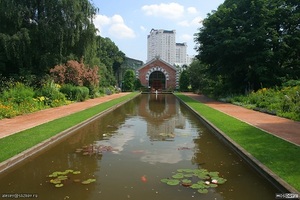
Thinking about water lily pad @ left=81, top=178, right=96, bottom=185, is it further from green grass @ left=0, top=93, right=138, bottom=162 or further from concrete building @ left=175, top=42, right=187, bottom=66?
concrete building @ left=175, top=42, right=187, bottom=66

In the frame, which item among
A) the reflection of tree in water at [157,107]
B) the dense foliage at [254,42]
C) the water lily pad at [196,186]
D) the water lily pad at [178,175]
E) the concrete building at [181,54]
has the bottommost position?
the water lily pad at [178,175]

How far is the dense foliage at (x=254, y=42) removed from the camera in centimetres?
2848

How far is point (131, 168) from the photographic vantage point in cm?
740

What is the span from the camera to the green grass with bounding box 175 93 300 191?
20.8 ft

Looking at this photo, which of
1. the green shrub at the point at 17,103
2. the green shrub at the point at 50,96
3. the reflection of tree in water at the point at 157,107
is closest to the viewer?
the green shrub at the point at 17,103

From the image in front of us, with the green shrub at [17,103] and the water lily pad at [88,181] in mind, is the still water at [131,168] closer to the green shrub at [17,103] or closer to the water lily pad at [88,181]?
the water lily pad at [88,181]

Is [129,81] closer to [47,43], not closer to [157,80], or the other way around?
[157,80]

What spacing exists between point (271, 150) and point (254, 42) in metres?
22.8

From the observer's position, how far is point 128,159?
27.0 ft

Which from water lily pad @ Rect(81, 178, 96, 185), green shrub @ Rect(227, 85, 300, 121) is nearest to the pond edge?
water lily pad @ Rect(81, 178, 96, 185)

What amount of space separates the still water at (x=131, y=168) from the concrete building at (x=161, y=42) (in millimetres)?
108660

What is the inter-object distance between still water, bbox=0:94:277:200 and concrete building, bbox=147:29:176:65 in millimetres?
108660

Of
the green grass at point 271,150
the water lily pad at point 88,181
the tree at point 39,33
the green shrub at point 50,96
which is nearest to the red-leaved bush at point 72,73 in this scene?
the tree at point 39,33

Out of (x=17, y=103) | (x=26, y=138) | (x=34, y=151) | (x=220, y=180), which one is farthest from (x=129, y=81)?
(x=220, y=180)
